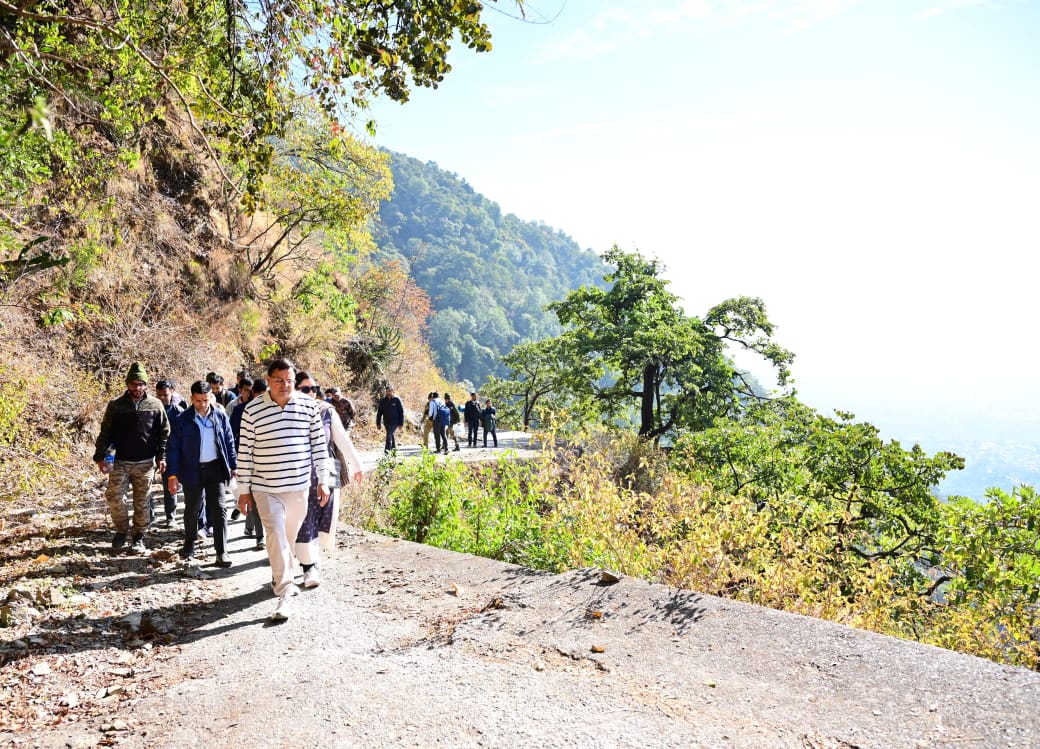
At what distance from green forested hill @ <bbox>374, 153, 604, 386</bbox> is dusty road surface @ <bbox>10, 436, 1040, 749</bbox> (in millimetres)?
90945

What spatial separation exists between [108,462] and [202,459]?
3.25ft

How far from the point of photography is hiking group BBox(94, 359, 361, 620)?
5.17 metres

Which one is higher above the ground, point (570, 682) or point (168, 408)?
point (168, 408)

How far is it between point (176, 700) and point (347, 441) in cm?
257

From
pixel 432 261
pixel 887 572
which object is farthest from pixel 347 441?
pixel 432 261

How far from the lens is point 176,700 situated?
3.79 metres

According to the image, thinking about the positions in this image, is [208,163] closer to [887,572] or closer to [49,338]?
[49,338]

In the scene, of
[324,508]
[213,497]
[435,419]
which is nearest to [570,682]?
[324,508]

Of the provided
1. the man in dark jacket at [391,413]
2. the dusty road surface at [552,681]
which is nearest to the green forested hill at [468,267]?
the man in dark jacket at [391,413]

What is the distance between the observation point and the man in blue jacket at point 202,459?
6.50 metres

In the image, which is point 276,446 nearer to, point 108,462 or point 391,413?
point 108,462

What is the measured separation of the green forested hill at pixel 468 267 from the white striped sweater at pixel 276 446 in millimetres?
90234

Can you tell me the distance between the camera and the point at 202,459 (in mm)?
6512

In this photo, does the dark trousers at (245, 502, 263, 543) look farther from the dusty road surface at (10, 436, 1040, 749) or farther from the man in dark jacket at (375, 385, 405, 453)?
the man in dark jacket at (375, 385, 405, 453)
